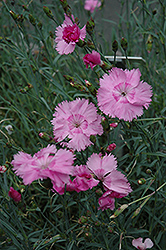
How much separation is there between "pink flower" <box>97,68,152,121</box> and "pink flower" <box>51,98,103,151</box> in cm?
4

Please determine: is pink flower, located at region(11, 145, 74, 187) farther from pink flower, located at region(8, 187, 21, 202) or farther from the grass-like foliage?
pink flower, located at region(8, 187, 21, 202)

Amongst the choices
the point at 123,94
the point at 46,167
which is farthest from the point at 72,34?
the point at 46,167

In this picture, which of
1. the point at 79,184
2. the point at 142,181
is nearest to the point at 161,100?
the point at 142,181

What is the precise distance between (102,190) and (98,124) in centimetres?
15

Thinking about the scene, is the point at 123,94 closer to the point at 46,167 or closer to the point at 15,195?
the point at 46,167

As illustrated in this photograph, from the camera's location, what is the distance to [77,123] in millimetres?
627

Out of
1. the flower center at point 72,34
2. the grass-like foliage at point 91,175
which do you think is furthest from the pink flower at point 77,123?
the flower center at point 72,34

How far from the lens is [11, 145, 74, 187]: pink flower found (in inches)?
18.8

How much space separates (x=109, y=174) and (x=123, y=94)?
7.0 inches

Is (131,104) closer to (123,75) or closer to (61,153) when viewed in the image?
(123,75)

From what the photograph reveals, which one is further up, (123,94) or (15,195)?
(123,94)

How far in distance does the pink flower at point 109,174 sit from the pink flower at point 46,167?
0.10 m

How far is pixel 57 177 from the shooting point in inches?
19.1

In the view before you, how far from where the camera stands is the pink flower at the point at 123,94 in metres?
0.58
